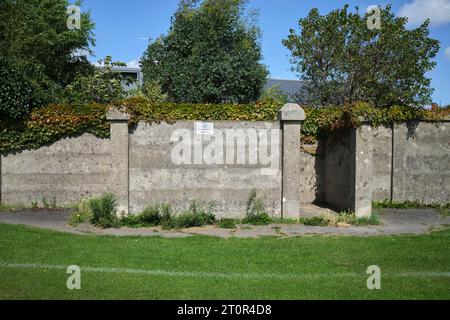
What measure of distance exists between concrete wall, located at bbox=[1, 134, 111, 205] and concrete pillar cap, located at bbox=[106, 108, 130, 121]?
342 centimetres

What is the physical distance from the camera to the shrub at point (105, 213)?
11.5 m

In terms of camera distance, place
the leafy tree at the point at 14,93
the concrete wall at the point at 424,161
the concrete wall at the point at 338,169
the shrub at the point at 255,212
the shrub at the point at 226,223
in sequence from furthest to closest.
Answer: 1. the concrete wall at the point at 424,161
2. the leafy tree at the point at 14,93
3. the concrete wall at the point at 338,169
4. the shrub at the point at 255,212
5. the shrub at the point at 226,223

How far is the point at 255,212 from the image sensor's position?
40.9 ft

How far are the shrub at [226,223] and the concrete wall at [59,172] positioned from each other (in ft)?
17.1

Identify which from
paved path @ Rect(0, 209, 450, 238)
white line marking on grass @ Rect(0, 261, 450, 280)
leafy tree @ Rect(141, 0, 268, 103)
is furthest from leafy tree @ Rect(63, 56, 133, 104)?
white line marking on grass @ Rect(0, 261, 450, 280)

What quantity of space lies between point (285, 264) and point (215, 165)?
5187mm

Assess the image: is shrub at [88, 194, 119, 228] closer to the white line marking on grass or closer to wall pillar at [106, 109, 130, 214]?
wall pillar at [106, 109, 130, 214]

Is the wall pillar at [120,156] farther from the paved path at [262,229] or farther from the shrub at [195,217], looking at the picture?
the shrub at [195,217]

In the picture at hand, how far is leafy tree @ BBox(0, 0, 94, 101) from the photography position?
17484 mm

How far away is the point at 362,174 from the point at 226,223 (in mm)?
4150

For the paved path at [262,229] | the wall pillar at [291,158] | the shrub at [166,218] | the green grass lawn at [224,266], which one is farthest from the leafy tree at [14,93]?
the wall pillar at [291,158]

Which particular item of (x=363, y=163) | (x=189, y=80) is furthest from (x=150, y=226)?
(x=189, y=80)

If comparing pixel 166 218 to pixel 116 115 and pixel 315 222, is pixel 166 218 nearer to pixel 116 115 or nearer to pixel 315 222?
pixel 116 115
